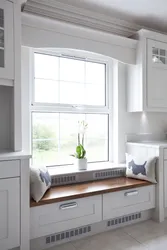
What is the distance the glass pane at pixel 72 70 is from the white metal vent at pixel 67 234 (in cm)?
169

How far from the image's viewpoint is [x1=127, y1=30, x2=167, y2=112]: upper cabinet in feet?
9.07

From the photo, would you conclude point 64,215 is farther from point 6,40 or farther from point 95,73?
point 95,73

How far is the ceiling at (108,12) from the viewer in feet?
7.87

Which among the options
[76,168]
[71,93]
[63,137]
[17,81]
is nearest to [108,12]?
[71,93]

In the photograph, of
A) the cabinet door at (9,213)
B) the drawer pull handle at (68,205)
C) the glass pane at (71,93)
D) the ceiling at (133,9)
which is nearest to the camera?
the cabinet door at (9,213)

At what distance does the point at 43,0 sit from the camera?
2342 mm

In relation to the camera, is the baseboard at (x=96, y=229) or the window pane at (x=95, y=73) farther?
the window pane at (x=95, y=73)

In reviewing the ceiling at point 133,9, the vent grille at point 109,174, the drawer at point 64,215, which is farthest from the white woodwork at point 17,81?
the vent grille at point 109,174

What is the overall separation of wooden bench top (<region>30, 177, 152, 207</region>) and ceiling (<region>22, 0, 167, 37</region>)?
1861 millimetres

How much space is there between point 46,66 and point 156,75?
141 cm

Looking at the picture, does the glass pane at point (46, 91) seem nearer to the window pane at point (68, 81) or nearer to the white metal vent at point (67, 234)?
the window pane at point (68, 81)

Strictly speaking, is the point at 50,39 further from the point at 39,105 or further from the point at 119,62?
the point at 119,62

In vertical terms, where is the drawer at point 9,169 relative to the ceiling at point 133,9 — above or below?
below

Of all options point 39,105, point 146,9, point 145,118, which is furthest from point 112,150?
point 146,9
